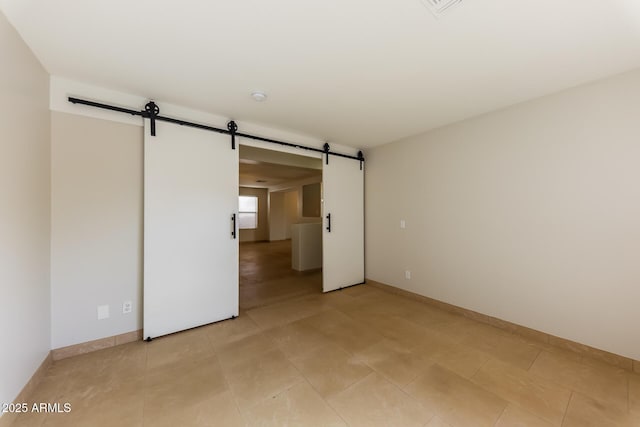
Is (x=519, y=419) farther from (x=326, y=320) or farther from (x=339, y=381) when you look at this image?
(x=326, y=320)

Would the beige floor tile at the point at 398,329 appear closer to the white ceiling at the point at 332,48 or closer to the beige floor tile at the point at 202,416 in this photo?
the beige floor tile at the point at 202,416

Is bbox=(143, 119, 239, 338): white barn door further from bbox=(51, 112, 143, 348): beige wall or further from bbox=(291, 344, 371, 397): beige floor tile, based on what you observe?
bbox=(291, 344, 371, 397): beige floor tile

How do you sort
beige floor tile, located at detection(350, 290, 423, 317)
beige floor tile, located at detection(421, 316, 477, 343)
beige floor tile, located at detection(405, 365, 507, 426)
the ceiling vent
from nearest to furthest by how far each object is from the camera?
the ceiling vent, beige floor tile, located at detection(405, 365, 507, 426), beige floor tile, located at detection(421, 316, 477, 343), beige floor tile, located at detection(350, 290, 423, 317)

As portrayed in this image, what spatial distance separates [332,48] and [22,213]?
7.78 ft

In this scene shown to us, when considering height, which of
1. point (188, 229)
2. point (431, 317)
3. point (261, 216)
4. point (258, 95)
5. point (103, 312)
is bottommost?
point (431, 317)

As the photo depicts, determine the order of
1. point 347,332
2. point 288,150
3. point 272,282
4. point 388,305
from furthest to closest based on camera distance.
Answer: point 272,282 < point 288,150 < point 388,305 < point 347,332

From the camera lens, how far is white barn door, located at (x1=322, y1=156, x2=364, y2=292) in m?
3.81

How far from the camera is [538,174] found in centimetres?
237

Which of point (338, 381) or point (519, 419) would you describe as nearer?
point (519, 419)

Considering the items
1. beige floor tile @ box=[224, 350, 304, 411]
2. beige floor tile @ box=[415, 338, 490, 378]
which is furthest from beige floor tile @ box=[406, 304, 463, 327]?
beige floor tile @ box=[224, 350, 304, 411]

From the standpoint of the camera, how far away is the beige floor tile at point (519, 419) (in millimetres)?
1377

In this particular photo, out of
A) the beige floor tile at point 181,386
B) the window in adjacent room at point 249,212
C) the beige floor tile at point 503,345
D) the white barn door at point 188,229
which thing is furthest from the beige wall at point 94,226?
the window in adjacent room at point 249,212

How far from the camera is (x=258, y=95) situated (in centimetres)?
230

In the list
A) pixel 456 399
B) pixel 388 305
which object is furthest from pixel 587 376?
pixel 388 305
